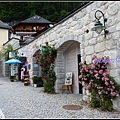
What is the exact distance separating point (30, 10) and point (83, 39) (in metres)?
32.1

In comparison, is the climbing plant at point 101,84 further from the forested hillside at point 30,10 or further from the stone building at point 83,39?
the forested hillside at point 30,10

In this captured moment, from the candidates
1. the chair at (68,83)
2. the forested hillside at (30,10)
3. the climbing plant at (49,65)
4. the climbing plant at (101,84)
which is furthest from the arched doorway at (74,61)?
the forested hillside at (30,10)

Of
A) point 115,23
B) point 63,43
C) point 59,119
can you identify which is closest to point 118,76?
point 115,23

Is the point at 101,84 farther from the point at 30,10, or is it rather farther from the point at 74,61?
the point at 30,10

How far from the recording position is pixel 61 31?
7.48 m

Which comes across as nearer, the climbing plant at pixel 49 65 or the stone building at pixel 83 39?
the stone building at pixel 83 39

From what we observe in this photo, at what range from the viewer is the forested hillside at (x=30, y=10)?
32.2 metres

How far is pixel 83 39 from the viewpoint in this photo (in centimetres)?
592

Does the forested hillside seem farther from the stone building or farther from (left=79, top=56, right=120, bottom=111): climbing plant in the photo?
(left=79, top=56, right=120, bottom=111): climbing plant

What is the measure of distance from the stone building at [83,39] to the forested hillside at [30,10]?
80.1ft

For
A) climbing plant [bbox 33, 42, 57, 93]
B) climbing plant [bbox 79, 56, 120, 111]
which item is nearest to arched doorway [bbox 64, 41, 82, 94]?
climbing plant [bbox 33, 42, 57, 93]

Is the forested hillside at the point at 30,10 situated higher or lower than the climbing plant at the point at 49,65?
higher

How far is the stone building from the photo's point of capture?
457cm

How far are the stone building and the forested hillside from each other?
24.4 m
